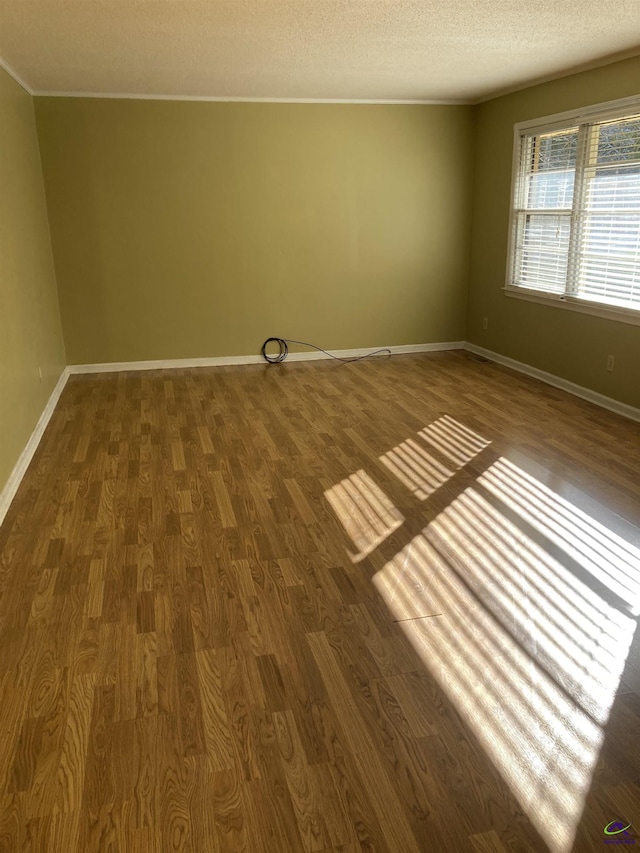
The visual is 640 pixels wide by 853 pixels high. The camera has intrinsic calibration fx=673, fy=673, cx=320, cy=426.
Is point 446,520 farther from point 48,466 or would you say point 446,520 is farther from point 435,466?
point 48,466

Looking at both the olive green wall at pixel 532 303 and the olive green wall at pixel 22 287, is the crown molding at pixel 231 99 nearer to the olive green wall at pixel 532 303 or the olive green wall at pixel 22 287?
the olive green wall at pixel 22 287

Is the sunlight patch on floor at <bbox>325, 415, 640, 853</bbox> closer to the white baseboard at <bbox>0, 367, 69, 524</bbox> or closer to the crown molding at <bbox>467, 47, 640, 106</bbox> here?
the white baseboard at <bbox>0, 367, 69, 524</bbox>

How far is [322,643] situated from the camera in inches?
93.4

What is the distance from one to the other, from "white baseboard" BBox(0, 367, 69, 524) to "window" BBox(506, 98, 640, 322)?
4146 mm

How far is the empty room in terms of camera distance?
184cm

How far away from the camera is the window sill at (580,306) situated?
478 centimetres

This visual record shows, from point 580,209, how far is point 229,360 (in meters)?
3.44

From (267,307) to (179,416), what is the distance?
2064 mm
